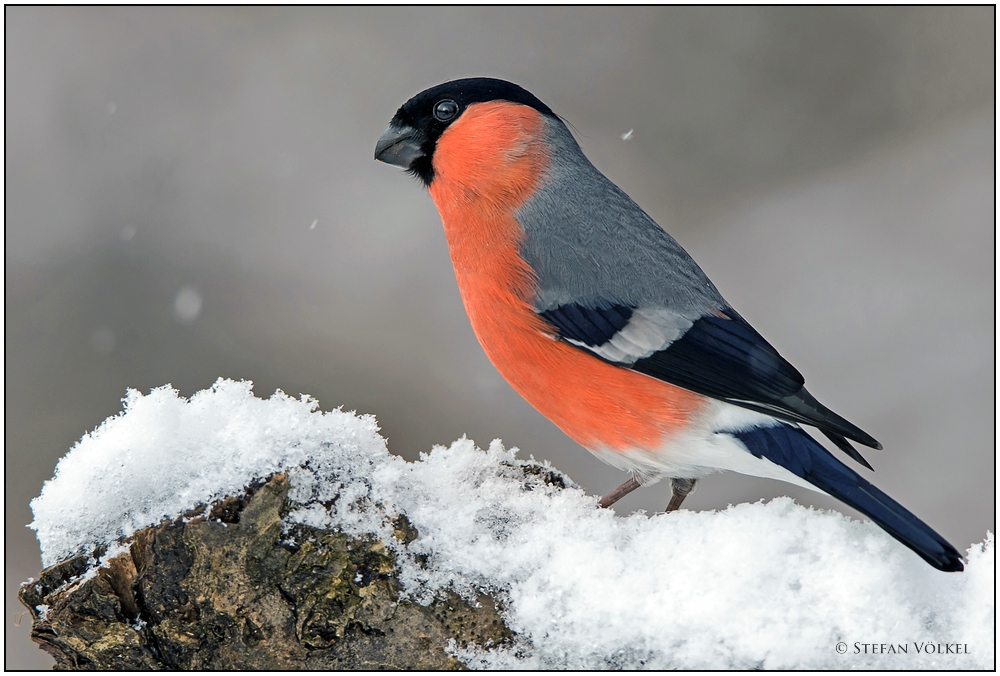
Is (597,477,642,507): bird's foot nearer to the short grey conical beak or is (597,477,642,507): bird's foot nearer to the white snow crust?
the white snow crust

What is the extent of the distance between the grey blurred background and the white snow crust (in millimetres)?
2351

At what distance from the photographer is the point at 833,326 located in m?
4.55

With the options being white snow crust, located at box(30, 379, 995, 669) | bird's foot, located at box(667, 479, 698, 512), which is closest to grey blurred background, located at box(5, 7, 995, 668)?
bird's foot, located at box(667, 479, 698, 512)

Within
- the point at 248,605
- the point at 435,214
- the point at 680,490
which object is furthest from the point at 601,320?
the point at 435,214

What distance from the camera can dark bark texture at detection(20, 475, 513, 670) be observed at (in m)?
1.58

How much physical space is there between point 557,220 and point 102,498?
1424mm

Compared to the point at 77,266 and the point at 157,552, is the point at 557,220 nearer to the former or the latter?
the point at 157,552

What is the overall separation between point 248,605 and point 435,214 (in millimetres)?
3501

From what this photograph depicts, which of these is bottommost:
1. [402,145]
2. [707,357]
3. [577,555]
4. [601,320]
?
[577,555]

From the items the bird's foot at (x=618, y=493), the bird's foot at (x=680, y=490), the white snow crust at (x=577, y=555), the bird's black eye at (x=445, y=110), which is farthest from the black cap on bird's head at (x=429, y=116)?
the bird's foot at (x=680, y=490)

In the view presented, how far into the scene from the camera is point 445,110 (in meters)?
2.48

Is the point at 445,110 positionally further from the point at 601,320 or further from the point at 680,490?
the point at 680,490

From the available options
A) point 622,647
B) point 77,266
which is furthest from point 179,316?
point 622,647

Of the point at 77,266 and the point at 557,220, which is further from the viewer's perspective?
the point at 77,266
